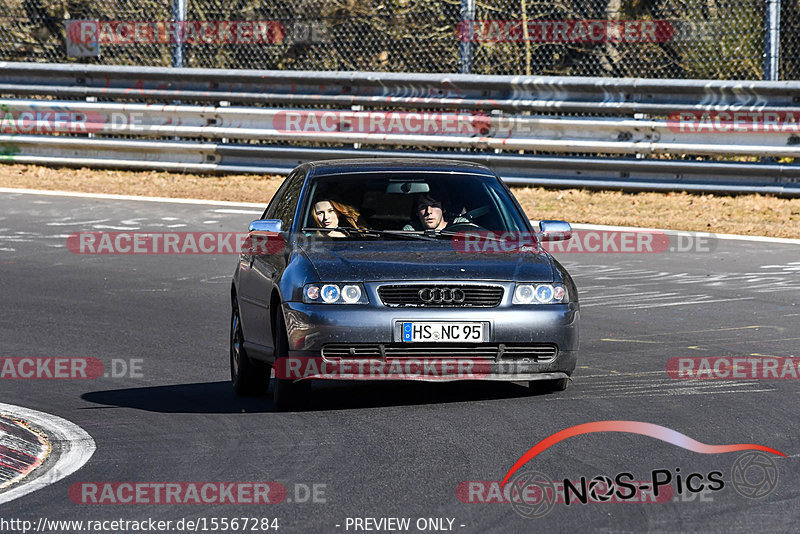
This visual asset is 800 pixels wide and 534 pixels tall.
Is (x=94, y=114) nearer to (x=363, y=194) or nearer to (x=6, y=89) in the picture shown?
(x=6, y=89)

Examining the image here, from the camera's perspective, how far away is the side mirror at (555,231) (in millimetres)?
9406

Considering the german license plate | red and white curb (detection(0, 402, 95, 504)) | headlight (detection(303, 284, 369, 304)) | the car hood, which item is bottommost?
red and white curb (detection(0, 402, 95, 504))

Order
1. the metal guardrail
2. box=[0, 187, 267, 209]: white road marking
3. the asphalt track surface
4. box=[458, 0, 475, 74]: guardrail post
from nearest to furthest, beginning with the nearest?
1. the asphalt track surface
2. the metal guardrail
3. box=[458, 0, 475, 74]: guardrail post
4. box=[0, 187, 267, 209]: white road marking

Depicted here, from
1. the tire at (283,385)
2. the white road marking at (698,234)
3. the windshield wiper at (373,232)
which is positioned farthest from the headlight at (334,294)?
the white road marking at (698,234)

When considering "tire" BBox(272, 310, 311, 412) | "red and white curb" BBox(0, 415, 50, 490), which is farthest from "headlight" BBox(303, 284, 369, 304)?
"red and white curb" BBox(0, 415, 50, 490)

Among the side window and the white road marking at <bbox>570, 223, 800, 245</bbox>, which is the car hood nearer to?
the side window

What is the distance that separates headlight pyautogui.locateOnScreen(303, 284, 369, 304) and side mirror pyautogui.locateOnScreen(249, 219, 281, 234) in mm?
892

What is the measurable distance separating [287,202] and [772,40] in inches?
344

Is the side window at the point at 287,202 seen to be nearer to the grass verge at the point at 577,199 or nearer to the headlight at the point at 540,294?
the headlight at the point at 540,294

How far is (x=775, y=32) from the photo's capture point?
1662 cm

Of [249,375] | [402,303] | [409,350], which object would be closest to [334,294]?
[402,303]

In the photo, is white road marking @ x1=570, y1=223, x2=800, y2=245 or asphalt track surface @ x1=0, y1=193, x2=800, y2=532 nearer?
asphalt track surface @ x1=0, y1=193, x2=800, y2=532

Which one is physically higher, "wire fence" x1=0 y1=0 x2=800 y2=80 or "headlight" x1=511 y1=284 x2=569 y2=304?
"wire fence" x1=0 y1=0 x2=800 y2=80

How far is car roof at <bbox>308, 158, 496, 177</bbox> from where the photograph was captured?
962 centimetres
